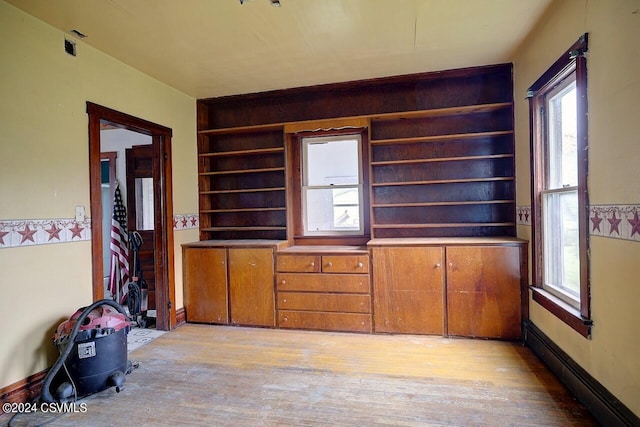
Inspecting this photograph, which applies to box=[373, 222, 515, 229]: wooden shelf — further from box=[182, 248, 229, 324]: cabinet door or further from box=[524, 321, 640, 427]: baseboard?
box=[182, 248, 229, 324]: cabinet door

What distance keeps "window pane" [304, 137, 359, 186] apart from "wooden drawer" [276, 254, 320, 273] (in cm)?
98

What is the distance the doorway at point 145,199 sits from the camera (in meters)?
2.83

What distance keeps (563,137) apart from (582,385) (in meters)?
1.71

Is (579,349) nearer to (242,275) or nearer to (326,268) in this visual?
(326,268)

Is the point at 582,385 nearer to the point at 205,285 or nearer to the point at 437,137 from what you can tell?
the point at 437,137

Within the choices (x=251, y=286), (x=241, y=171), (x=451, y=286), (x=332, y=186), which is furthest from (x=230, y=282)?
(x=451, y=286)

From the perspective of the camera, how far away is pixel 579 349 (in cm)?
216

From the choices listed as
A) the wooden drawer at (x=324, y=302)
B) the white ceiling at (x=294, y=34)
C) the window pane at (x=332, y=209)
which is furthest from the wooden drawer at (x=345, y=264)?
the white ceiling at (x=294, y=34)

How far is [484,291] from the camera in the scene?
3.17 m

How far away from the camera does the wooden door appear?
4.24 meters

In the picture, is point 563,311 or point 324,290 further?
point 324,290

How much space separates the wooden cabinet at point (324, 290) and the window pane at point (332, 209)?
1.48 feet

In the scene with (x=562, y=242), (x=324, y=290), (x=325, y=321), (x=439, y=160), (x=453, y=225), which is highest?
(x=439, y=160)

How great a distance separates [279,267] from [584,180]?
8.94 ft
